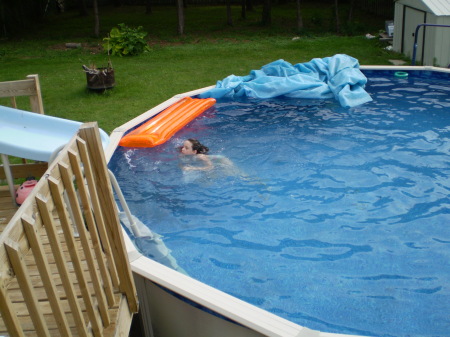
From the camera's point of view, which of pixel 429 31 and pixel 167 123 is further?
pixel 429 31

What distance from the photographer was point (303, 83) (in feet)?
31.6

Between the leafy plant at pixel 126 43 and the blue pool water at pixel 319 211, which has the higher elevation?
the leafy plant at pixel 126 43

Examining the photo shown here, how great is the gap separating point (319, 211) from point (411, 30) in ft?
29.9

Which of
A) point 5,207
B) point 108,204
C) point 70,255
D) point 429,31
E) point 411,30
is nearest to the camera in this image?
point 70,255

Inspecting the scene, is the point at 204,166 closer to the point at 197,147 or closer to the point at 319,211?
the point at 197,147

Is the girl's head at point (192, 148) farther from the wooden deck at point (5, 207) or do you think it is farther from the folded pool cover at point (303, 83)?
the folded pool cover at point (303, 83)

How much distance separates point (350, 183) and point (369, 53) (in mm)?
8406

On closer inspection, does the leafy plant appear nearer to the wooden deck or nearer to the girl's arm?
the girl's arm

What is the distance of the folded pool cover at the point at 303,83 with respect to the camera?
943 centimetres

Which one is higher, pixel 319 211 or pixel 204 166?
pixel 204 166

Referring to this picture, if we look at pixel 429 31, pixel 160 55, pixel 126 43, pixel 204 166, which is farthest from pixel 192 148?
pixel 126 43

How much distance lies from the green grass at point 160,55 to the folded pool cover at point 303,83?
1.14m

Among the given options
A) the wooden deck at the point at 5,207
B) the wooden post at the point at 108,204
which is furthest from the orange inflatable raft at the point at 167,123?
the wooden post at the point at 108,204

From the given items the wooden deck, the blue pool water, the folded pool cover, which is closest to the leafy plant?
the folded pool cover
